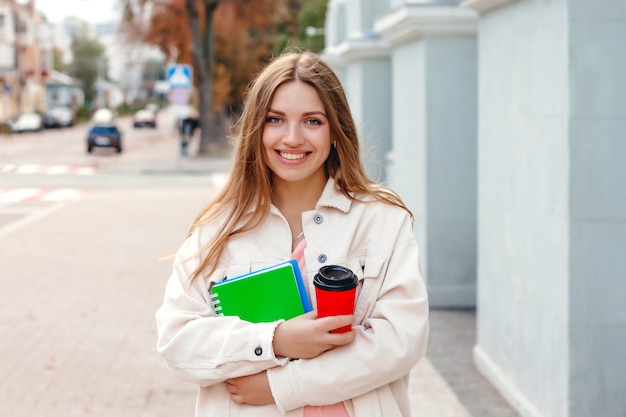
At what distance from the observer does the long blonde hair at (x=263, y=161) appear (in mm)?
2562

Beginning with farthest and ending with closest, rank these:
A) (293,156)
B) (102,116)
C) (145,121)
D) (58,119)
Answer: (102,116) → (145,121) → (58,119) → (293,156)

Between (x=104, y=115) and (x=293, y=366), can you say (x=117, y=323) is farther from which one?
(x=104, y=115)

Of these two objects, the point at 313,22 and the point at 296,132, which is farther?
the point at 313,22

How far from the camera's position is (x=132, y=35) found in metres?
40.8

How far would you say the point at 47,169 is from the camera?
99.0ft

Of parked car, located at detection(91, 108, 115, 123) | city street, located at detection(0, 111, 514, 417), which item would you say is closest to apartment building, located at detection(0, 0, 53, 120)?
parked car, located at detection(91, 108, 115, 123)

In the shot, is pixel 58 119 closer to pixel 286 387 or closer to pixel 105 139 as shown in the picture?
pixel 105 139

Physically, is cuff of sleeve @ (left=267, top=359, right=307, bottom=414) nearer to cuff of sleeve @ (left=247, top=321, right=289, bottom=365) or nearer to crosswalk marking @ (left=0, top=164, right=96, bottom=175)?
cuff of sleeve @ (left=247, top=321, right=289, bottom=365)

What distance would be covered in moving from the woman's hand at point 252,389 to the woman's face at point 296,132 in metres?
0.55

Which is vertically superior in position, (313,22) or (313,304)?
(313,22)

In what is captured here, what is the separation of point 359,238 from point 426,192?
6.28m

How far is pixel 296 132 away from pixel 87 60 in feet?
355

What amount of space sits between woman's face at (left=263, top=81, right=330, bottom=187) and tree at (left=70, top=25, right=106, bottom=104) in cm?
10545

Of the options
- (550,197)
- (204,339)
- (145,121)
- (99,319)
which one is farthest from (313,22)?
(204,339)
